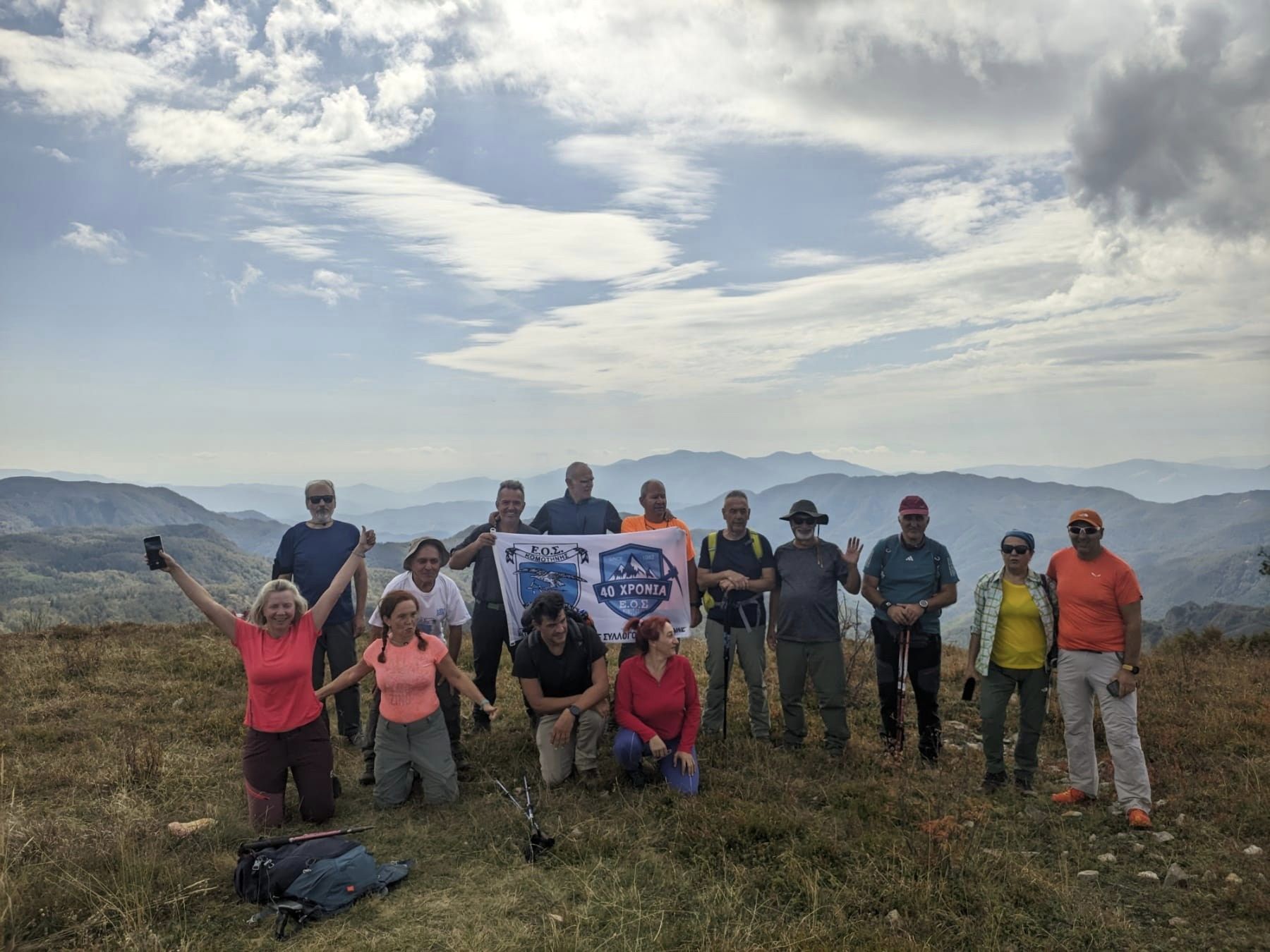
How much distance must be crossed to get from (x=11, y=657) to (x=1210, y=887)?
59.9 ft

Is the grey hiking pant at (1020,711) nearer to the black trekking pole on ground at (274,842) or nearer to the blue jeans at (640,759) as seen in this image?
the blue jeans at (640,759)

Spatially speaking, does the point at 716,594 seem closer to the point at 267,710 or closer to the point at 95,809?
the point at 267,710

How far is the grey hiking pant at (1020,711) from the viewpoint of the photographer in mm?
7922

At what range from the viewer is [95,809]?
24.8ft

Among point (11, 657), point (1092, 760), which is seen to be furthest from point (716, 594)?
point (11, 657)

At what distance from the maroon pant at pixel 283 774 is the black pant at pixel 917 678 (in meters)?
6.00

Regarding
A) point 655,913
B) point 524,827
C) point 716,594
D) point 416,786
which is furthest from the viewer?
point 716,594

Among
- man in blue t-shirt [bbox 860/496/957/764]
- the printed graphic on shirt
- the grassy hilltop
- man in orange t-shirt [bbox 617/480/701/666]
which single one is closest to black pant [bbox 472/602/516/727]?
the printed graphic on shirt

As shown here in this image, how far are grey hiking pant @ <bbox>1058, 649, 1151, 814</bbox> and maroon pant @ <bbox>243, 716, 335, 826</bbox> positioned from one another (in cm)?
738

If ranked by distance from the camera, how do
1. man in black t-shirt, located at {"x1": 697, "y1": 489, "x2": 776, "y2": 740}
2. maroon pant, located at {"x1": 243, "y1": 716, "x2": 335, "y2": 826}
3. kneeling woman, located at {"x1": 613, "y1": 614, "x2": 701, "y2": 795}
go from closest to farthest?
maroon pant, located at {"x1": 243, "y1": 716, "x2": 335, "y2": 826} < kneeling woman, located at {"x1": 613, "y1": 614, "x2": 701, "y2": 795} < man in black t-shirt, located at {"x1": 697, "y1": 489, "x2": 776, "y2": 740}

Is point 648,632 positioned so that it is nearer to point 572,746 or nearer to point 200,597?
point 572,746

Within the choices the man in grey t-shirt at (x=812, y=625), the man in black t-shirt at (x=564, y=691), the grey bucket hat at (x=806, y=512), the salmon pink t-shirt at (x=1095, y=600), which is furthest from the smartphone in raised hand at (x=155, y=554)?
the salmon pink t-shirt at (x=1095, y=600)

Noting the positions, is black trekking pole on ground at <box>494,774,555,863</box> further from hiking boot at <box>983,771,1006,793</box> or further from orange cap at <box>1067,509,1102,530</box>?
orange cap at <box>1067,509,1102,530</box>

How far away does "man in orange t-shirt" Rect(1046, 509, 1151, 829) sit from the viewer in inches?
286
